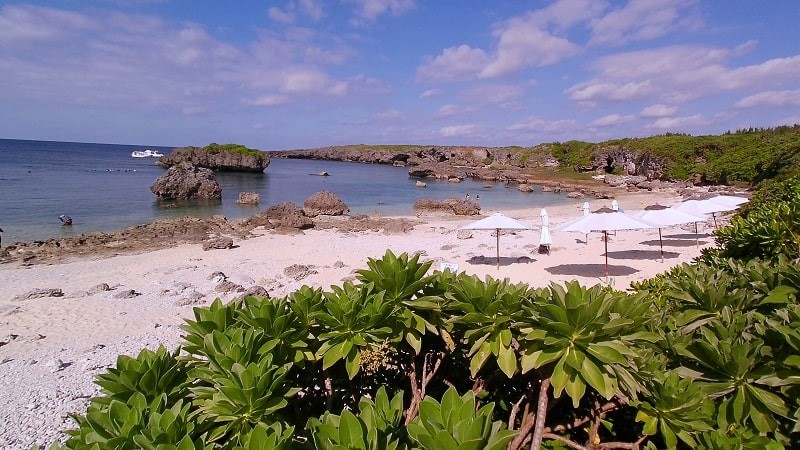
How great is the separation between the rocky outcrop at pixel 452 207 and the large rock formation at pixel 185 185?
1781 cm

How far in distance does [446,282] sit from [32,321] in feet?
38.2

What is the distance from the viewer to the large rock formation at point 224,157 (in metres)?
63.0

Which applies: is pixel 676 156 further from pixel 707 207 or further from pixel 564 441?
pixel 564 441

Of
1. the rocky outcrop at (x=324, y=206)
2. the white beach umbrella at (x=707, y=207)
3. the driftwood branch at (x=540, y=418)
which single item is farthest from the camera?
the rocky outcrop at (x=324, y=206)

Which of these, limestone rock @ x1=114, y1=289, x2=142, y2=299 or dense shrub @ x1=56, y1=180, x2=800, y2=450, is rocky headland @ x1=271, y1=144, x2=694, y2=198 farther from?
dense shrub @ x1=56, y1=180, x2=800, y2=450

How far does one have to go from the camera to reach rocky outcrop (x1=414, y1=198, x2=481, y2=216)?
2969cm

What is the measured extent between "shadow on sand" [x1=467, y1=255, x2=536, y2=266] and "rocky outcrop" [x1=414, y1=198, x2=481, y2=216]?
46.0 feet

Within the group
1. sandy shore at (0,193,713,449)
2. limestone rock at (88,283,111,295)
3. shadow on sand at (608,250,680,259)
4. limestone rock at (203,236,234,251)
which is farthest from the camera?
limestone rock at (203,236,234,251)

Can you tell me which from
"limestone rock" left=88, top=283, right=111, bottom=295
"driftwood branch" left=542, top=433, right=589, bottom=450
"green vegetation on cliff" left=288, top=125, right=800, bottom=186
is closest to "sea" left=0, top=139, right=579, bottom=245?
"limestone rock" left=88, top=283, right=111, bottom=295

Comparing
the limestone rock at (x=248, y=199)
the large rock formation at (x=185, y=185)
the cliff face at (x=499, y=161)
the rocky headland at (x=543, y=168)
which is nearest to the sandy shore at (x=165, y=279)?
the limestone rock at (x=248, y=199)

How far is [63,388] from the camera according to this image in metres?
6.78

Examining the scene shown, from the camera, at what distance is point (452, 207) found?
3055 centimetres

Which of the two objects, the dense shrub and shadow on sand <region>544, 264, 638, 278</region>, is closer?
the dense shrub

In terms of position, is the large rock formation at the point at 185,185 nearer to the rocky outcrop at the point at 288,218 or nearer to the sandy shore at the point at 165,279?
the rocky outcrop at the point at 288,218
